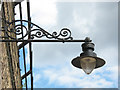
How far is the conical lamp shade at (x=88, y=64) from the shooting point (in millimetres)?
4203

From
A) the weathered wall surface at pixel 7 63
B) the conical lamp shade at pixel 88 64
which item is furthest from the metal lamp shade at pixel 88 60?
the weathered wall surface at pixel 7 63

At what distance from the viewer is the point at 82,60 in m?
4.22

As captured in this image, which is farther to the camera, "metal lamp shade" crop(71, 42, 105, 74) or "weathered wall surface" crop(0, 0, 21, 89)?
"weathered wall surface" crop(0, 0, 21, 89)

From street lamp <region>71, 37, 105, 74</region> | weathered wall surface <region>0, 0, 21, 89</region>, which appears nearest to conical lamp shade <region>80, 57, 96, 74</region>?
street lamp <region>71, 37, 105, 74</region>

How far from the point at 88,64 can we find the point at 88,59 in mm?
88

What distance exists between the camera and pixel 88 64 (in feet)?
13.9

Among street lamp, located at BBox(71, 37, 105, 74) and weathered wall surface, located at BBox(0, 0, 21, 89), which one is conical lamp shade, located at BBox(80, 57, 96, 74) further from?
weathered wall surface, located at BBox(0, 0, 21, 89)

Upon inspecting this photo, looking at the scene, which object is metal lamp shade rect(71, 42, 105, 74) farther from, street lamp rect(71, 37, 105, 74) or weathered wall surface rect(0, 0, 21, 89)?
weathered wall surface rect(0, 0, 21, 89)

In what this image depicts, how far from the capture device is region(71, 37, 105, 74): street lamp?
4.16 meters

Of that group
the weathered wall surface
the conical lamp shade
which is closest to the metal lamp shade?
the conical lamp shade

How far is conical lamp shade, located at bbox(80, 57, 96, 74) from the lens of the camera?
4203 millimetres

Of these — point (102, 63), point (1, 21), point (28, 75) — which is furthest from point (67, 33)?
point (28, 75)

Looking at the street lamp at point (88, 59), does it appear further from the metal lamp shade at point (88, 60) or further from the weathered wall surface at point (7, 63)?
the weathered wall surface at point (7, 63)

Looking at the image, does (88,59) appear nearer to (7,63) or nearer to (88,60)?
(88,60)
